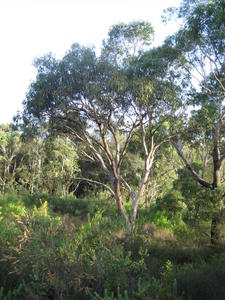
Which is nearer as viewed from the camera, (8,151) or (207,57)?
(207,57)

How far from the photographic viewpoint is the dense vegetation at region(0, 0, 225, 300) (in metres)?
3.81

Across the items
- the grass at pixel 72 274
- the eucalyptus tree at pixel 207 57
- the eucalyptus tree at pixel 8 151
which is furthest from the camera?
the eucalyptus tree at pixel 8 151

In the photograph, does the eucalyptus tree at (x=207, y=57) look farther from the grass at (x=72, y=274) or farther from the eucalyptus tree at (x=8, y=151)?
the eucalyptus tree at (x=8, y=151)

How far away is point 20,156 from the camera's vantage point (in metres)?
32.2

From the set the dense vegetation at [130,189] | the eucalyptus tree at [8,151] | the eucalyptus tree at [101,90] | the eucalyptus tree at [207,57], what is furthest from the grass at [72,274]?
the eucalyptus tree at [8,151]

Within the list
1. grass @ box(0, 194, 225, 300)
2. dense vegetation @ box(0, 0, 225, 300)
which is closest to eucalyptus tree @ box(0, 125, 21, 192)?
dense vegetation @ box(0, 0, 225, 300)

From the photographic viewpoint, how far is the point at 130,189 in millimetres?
13930

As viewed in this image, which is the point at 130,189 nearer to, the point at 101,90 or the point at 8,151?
the point at 101,90

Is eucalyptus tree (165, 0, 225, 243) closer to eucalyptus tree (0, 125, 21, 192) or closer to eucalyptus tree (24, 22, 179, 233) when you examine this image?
eucalyptus tree (24, 22, 179, 233)

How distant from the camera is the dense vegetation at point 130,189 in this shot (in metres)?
3.81

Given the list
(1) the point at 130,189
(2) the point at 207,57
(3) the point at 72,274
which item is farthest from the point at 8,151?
(3) the point at 72,274

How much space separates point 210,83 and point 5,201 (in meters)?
12.2

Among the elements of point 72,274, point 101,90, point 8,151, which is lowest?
point 72,274

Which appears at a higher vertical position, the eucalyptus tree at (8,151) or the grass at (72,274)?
the eucalyptus tree at (8,151)
